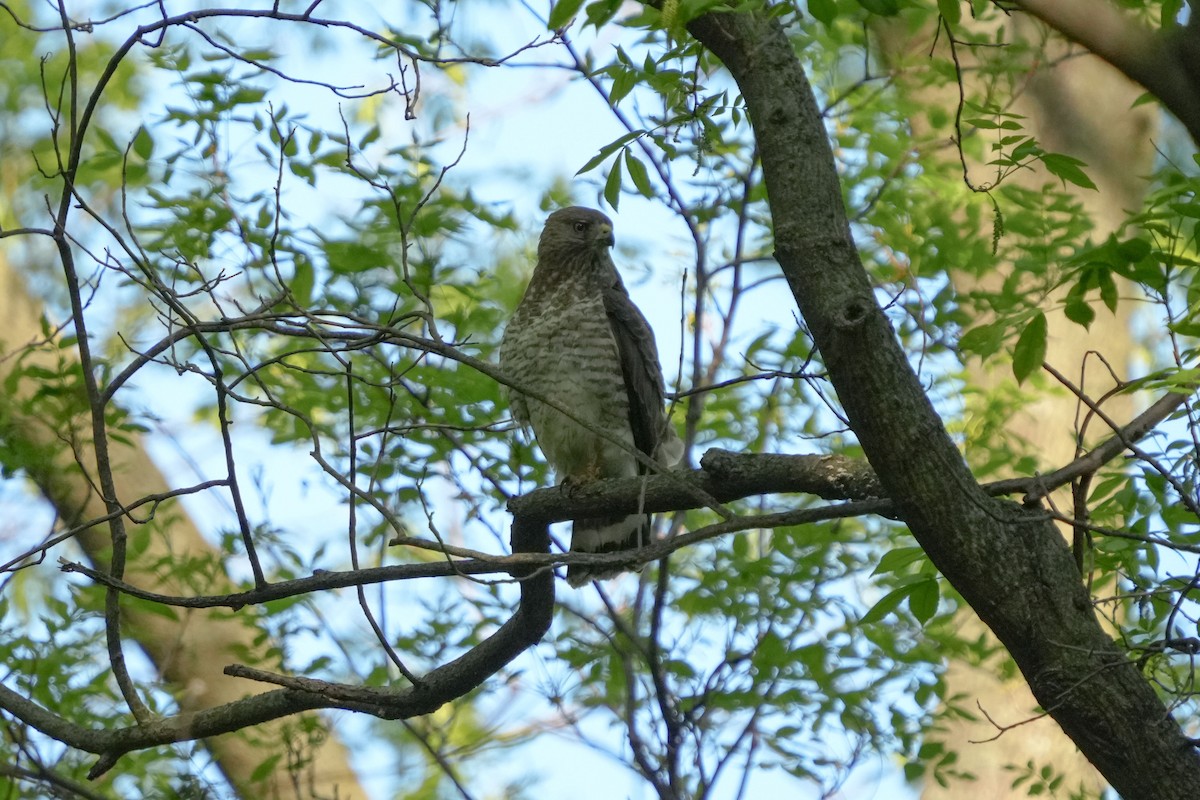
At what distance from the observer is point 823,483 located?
10.7ft

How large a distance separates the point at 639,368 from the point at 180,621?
7.46 feet

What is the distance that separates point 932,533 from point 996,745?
5.26 m

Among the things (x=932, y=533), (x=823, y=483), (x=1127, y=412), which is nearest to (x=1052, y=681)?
(x=932, y=533)

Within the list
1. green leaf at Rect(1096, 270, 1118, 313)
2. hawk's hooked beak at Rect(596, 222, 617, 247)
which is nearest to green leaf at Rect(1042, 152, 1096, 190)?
green leaf at Rect(1096, 270, 1118, 313)

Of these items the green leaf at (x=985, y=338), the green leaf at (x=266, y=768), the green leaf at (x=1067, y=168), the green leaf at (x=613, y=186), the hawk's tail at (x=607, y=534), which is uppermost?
the hawk's tail at (x=607, y=534)

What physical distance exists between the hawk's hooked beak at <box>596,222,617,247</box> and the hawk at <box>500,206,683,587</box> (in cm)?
24

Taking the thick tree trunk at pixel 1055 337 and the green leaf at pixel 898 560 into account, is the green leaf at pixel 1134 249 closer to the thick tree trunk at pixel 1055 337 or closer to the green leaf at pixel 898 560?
the green leaf at pixel 898 560

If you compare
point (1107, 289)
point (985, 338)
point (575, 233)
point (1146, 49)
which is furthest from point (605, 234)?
point (1146, 49)

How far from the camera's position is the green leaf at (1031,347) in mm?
2672

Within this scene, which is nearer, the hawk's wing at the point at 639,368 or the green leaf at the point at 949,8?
the green leaf at the point at 949,8

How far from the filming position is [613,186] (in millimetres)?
3463

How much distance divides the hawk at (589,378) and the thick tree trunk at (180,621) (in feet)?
5.16

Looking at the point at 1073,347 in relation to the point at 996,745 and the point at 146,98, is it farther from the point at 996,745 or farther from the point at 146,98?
the point at 146,98

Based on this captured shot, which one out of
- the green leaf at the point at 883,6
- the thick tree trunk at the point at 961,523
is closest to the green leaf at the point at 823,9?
the green leaf at the point at 883,6
